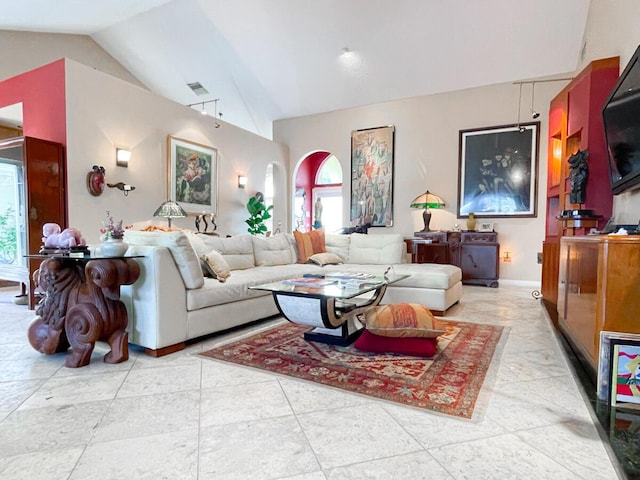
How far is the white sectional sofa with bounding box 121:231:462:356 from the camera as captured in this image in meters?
2.41

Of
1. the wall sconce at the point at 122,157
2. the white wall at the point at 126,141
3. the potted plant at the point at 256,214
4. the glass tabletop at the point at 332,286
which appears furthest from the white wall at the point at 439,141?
the wall sconce at the point at 122,157

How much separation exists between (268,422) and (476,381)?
3.90ft

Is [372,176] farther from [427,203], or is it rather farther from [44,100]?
[44,100]

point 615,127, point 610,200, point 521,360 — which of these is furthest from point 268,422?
point 610,200

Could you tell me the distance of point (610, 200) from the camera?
10.8 feet

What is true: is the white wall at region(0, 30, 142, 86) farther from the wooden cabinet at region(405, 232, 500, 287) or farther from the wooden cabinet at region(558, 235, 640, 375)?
the wooden cabinet at region(558, 235, 640, 375)

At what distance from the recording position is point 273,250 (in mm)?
4367

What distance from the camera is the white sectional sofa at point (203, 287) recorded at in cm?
241

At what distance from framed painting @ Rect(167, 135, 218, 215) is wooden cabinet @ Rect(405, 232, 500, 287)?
347 centimetres

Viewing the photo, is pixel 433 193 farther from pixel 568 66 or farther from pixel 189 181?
pixel 189 181

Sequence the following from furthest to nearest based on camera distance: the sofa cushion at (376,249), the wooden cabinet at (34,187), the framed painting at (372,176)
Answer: the framed painting at (372,176)
the sofa cushion at (376,249)
the wooden cabinet at (34,187)

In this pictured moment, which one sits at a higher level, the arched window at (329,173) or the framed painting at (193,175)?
the arched window at (329,173)

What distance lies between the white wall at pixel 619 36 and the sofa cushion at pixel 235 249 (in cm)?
344

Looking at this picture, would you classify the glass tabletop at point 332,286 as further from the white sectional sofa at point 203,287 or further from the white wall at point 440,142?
the white wall at point 440,142
